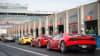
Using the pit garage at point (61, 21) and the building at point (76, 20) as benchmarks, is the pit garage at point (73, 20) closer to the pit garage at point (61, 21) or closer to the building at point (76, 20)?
the building at point (76, 20)

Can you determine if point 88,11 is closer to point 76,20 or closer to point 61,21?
point 76,20

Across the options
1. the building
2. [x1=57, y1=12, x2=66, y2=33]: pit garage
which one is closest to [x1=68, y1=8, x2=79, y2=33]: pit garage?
the building

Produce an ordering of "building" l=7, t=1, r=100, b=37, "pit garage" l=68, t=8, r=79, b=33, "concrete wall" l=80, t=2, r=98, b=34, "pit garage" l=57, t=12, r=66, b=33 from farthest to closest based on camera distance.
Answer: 1. "pit garage" l=57, t=12, r=66, b=33
2. "pit garage" l=68, t=8, r=79, b=33
3. "building" l=7, t=1, r=100, b=37
4. "concrete wall" l=80, t=2, r=98, b=34

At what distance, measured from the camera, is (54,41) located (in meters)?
12.7

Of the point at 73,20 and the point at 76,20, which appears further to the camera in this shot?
the point at 73,20

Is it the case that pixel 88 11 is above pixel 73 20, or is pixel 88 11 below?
above

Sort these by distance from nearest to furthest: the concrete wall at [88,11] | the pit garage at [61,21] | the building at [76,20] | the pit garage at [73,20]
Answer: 1. the concrete wall at [88,11]
2. the building at [76,20]
3. the pit garage at [73,20]
4. the pit garage at [61,21]

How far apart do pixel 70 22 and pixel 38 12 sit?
43.2 metres

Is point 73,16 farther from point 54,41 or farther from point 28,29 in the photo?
point 28,29

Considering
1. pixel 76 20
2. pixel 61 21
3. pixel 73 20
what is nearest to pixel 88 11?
pixel 76 20

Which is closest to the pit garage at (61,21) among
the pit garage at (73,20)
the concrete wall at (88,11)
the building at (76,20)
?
the building at (76,20)

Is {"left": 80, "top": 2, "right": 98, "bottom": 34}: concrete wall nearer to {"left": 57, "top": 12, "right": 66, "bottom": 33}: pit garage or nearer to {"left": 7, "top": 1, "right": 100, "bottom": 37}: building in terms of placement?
{"left": 7, "top": 1, "right": 100, "bottom": 37}: building

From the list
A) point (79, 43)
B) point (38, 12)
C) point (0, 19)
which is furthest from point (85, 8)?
point (0, 19)

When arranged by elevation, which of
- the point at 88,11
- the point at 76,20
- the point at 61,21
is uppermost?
the point at 88,11
